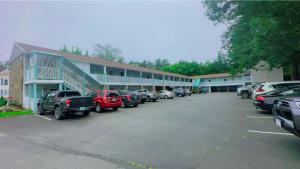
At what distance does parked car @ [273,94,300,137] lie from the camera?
360cm

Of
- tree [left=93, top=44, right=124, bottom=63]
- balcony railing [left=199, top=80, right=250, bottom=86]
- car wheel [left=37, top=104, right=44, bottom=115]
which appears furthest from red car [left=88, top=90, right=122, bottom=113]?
tree [left=93, top=44, right=124, bottom=63]

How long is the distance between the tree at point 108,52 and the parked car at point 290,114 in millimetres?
60869

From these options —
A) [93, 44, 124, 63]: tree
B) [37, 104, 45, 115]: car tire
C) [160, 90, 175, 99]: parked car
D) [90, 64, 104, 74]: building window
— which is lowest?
[37, 104, 45, 115]: car tire

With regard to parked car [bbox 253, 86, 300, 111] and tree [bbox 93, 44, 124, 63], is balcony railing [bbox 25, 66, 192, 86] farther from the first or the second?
tree [bbox 93, 44, 124, 63]

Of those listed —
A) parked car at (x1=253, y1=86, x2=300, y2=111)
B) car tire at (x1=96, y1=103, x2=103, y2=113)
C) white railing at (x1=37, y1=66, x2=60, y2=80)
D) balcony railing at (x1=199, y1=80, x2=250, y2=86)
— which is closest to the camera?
parked car at (x1=253, y1=86, x2=300, y2=111)

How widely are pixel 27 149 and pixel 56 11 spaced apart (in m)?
19.7

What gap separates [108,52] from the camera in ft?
207

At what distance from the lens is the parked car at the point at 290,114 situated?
3600 mm

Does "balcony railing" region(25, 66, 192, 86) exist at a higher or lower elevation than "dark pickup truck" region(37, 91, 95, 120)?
higher

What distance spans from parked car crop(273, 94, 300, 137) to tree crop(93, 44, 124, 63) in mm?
60869

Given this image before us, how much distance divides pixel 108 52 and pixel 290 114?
63160mm

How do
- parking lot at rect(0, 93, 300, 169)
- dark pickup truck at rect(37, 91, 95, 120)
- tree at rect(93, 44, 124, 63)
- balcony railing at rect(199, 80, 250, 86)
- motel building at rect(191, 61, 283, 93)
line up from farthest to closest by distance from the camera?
tree at rect(93, 44, 124, 63) → balcony railing at rect(199, 80, 250, 86) → motel building at rect(191, 61, 283, 93) → dark pickup truck at rect(37, 91, 95, 120) → parking lot at rect(0, 93, 300, 169)

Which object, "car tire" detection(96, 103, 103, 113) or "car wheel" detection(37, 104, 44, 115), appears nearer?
"car wheel" detection(37, 104, 44, 115)

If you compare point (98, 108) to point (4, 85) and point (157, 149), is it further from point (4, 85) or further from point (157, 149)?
point (4, 85)
